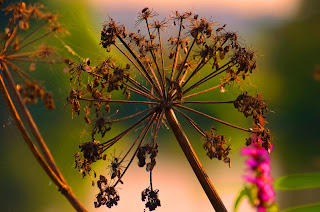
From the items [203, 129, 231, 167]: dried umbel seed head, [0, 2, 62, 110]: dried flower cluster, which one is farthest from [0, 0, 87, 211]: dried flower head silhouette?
[203, 129, 231, 167]: dried umbel seed head

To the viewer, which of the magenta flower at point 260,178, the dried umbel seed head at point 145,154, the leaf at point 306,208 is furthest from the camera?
the dried umbel seed head at point 145,154

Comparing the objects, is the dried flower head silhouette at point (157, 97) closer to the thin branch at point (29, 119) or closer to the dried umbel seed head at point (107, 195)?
the dried umbel seed head at point (107, 195)

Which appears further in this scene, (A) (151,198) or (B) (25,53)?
(A) (151,198)

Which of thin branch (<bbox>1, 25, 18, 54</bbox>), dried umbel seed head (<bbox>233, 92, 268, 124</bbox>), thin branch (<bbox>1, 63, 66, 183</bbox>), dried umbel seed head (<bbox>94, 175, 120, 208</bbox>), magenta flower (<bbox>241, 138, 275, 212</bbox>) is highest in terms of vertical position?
dried umbel seed head (<bbox>233, 92, 268, 124</bbox>)

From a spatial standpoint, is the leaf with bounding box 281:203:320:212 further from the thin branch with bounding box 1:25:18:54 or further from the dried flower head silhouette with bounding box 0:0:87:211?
the thin branch with bounding box 1:25:18:54

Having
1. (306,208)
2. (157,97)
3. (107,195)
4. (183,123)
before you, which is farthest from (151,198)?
(183,123)

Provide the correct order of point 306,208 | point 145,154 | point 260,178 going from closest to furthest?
point 260,178 → point 306,208 → point 145,154

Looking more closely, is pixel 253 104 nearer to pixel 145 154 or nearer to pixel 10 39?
A: pixel 145 154

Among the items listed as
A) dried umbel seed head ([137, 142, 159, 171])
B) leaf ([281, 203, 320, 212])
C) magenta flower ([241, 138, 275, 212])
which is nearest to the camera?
magenta flower ([241, 138, 275, 212])

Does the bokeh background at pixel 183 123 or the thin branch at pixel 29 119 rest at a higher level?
the bokeh background at pixel 183 123

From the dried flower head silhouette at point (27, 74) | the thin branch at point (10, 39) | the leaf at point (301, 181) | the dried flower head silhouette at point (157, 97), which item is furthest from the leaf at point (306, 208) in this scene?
the thin branch at point (10, 39)

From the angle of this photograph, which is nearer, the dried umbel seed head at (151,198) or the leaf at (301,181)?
the leaf at (301,181)

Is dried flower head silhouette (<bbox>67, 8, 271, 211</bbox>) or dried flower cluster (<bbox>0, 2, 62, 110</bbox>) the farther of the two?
dried flower head silhouette (<bbox>67, 8, 271, 211</bbox>)
